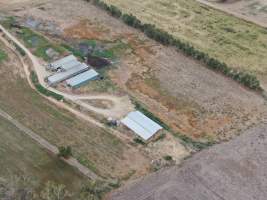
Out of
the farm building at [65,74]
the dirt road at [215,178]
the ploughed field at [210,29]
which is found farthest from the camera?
the ploughed field at [210,29]

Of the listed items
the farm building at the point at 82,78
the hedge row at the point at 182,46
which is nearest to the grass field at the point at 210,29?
the hedge row at the point at 182,46

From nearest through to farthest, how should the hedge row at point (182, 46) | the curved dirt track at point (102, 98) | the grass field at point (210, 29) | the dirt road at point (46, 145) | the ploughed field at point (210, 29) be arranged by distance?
the dirt road at point (46, 145) < the curved dirt track at point (102, 98) < the hedge row at point (182, 46) < the ploughed field at point (210, 29) < the grass field at point (210, 29)

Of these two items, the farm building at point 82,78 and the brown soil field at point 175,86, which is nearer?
the brown soil field at point 175,86

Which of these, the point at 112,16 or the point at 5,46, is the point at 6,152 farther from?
the point at 112,16

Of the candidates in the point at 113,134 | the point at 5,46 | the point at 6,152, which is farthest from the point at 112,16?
the point at 6,152

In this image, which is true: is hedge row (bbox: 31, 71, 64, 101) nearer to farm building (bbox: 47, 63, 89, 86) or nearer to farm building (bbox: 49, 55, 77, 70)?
farm building (bbox: 47, 63, 89, 86)

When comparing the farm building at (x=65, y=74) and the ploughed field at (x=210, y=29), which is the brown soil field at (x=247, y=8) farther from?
the farm building at (x=65, y=74)
